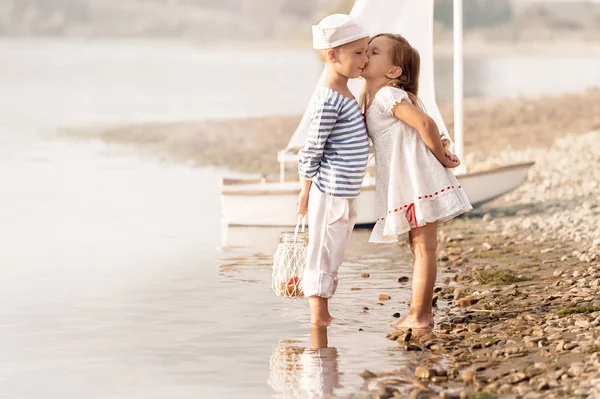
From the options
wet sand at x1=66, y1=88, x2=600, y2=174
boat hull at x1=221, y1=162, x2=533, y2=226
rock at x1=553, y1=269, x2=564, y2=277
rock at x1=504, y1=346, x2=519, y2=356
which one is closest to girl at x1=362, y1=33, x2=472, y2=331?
rock at x1=504, y1=346, x2=519, y2=356

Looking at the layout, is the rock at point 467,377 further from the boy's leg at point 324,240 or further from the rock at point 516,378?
the boy's leg at point 324,240

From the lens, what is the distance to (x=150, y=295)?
35.1 feet

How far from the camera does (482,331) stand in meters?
8.62

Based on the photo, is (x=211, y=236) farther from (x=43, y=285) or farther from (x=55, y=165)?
(x=55, y=165)

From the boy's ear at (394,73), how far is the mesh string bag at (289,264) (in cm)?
117

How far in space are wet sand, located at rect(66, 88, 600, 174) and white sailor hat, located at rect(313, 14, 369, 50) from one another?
11.1 metres

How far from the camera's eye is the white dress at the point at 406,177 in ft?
28.2

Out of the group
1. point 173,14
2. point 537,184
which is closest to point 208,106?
point 537,184

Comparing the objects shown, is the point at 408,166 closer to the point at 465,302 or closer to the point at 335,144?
the point at 335,144

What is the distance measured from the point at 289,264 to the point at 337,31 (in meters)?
1.71

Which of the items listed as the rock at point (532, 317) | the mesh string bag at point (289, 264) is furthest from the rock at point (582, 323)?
the mesh string bag at point (289, 264)

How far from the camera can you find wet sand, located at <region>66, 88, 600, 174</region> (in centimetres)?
2253

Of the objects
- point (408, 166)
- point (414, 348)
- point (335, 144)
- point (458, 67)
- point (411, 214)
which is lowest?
point (414, 348)

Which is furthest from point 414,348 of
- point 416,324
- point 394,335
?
point 416,324
